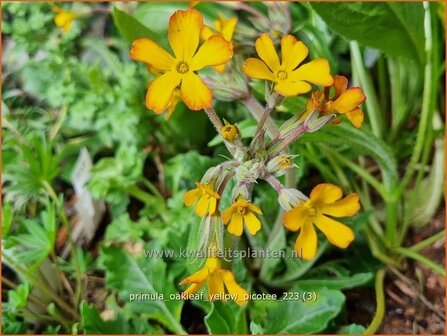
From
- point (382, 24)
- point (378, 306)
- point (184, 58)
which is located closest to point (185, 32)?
point (184, 58)

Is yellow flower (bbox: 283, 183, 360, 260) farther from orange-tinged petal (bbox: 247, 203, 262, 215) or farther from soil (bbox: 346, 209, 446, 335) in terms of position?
soil (bbox: 346, 209, 446, 335)

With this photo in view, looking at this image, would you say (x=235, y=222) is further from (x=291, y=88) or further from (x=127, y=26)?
(x=127, y=26)

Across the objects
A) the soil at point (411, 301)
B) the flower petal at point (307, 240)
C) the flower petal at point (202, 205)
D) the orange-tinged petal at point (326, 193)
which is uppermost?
the orange-tinged petal at point (326, 193)

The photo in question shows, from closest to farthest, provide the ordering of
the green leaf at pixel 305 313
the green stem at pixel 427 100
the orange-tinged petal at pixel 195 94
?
the orange-tinged petal at pixel 195 94 → the green leaf at pixel 305 313 → the green stem at pixel 427 100

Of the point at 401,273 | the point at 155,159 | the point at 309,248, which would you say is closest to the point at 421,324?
the point at 401,273

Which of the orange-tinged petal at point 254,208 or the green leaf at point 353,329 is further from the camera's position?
the green leaf at point 353,329

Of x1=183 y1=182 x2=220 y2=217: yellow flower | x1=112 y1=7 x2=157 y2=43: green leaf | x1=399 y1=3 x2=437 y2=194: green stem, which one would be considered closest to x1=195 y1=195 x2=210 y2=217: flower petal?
x1=183 y1=182 x2=220 y2=217: yellow flower

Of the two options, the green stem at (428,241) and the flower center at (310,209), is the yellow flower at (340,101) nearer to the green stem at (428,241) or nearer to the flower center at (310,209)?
the flower center at (310,209)

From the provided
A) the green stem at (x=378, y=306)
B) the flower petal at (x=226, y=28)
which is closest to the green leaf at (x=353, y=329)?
the green stem at (x=378, y=306)
